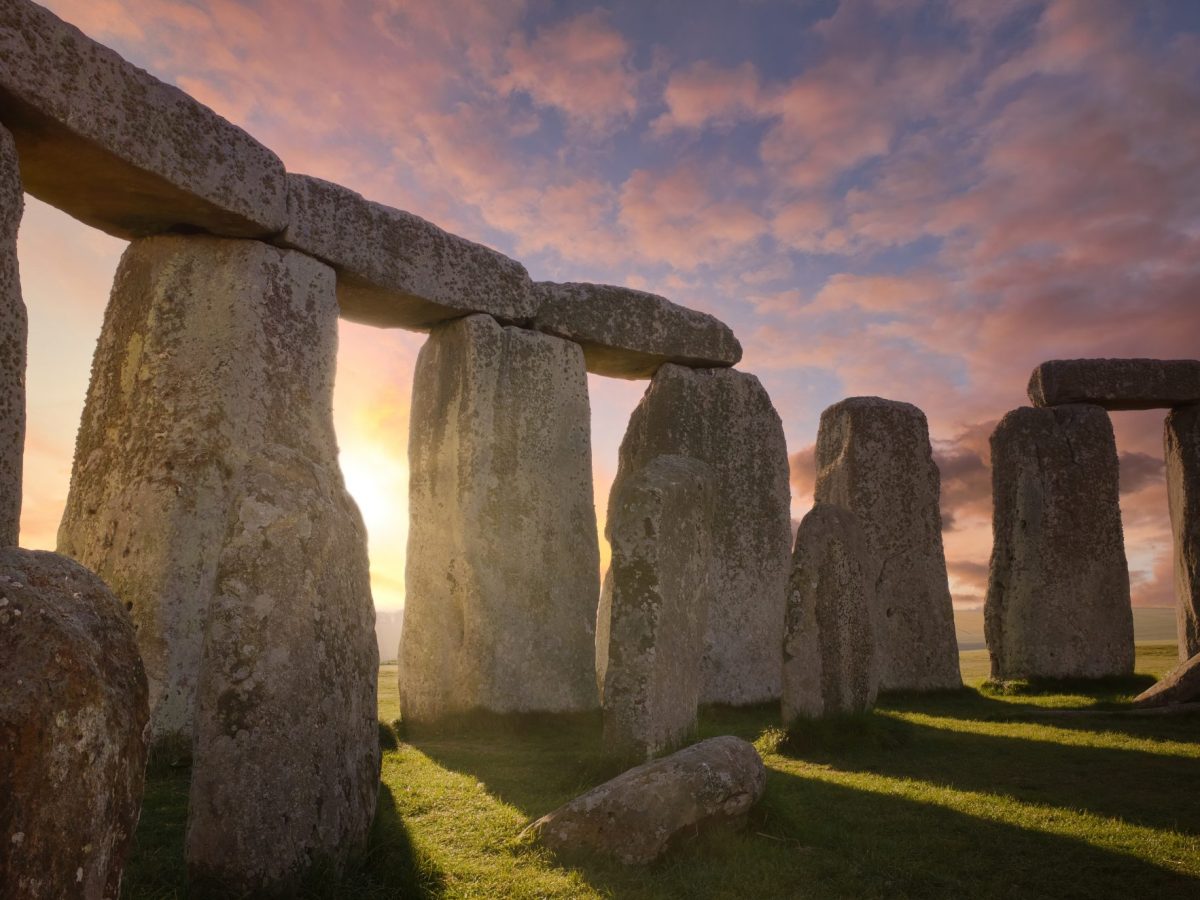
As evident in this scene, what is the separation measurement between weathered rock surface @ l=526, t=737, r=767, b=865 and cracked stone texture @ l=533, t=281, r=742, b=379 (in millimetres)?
6775

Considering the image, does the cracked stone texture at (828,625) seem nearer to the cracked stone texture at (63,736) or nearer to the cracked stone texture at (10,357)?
the cracked stone texture at (10,357)

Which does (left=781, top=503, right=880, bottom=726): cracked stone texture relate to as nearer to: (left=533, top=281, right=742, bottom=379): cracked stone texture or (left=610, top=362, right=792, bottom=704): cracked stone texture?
(left=610, top=362, right=792, bottom=704): cracked stone texture

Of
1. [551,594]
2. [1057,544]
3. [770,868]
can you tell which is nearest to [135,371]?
[551,594]

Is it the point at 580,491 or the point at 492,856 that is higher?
the point at 580,491

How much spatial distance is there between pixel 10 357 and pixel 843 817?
19.9 feet

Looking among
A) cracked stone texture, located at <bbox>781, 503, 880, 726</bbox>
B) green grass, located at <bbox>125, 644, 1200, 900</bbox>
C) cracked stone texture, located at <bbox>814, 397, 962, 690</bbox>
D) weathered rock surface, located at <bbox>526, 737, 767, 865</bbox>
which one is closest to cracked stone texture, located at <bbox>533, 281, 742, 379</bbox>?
cracked stone texture, located at <bbox>814, 397, 962, 690</bbox>

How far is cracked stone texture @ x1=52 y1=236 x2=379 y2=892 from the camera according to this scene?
3885 mm

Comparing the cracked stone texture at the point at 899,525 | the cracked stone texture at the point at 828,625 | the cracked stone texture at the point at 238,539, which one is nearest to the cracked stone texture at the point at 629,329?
the cracked stone texture at the point at 899,525

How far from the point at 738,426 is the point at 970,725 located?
4.76 m

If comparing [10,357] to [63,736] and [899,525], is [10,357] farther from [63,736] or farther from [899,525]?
[899,525]

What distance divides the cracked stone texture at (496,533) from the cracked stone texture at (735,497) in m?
1.43

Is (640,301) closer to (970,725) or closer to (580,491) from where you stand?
(580,491)

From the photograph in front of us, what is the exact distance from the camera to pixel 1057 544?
14.0m

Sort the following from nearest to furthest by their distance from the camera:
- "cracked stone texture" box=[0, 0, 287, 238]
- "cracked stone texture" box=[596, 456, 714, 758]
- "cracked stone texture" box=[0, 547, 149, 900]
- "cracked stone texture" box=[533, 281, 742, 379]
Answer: "cracked stone texture" box=[0, 547, 149, 900], "cracked stone texture" box=[0, 0, 287, 238], "cracked stone texture" box=[596, 456, 714, 758], "cracked stone texture" box=[533, 281, 742, 379]
